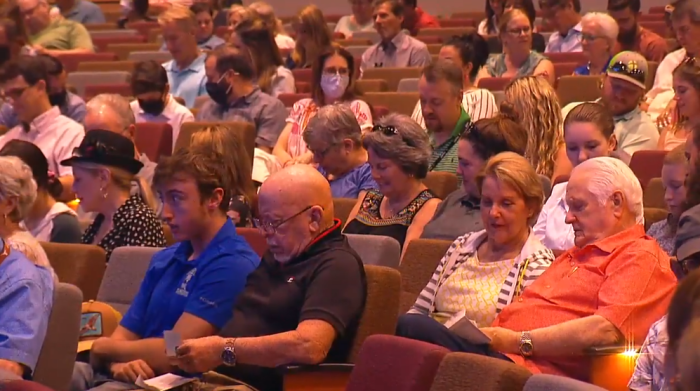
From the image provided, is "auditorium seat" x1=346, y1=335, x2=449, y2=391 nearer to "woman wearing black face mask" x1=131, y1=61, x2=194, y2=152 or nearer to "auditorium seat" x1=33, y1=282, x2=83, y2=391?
"auditorium seat" x1=33, y1=282, x2=83, y2=391

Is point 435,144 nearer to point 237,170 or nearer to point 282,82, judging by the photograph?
point 237,170

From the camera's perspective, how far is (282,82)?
6.95 metres

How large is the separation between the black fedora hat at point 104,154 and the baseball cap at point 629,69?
1865 millimetres

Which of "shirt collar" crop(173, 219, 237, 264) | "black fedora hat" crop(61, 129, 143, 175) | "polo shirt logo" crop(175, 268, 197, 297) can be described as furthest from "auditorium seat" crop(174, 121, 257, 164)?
"polo shirt logo" crop(175, 268, 197, 297)

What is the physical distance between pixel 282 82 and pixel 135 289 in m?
3.33

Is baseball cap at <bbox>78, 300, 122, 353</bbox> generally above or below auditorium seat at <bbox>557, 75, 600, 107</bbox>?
above

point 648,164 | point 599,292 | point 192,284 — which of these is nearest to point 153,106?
point 648,164

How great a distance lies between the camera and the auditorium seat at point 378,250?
3535 millimetres

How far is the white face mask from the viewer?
561cm

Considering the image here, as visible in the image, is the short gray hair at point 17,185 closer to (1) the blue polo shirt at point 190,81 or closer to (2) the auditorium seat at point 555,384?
(2) the auditorium seat at point 555,384

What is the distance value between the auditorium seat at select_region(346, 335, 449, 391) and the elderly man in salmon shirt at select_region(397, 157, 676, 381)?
0.74 feet

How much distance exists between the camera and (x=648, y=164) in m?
4.47

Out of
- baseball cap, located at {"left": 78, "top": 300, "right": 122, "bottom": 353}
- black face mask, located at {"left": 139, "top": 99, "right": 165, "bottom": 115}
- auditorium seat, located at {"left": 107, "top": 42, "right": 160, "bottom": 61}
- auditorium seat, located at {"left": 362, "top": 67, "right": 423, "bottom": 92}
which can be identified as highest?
baseball cap, located at {"left": 78, "top": 300, "right": 122, "bottom": 353}

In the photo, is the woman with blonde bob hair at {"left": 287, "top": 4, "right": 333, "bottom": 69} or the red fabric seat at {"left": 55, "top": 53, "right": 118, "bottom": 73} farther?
the red fabric seat at {"left": 55, "top": 53, "right": 118, "bottom": 73}
